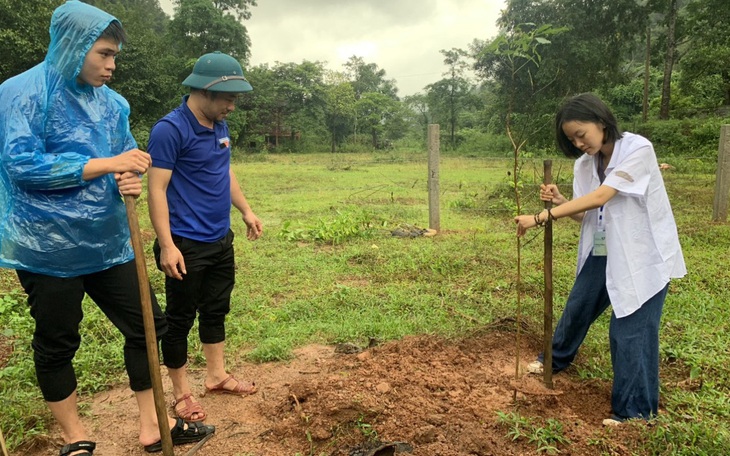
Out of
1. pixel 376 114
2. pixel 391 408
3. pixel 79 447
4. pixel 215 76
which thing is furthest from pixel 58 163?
pixel 376 114

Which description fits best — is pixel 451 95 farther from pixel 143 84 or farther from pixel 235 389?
pixel 235 389

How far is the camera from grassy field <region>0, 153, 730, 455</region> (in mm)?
2668

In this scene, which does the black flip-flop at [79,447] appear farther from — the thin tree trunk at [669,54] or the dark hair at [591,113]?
the thin tree trunk at [669,54]

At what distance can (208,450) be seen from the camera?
230cm

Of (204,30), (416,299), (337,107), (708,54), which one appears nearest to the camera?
(416,299)

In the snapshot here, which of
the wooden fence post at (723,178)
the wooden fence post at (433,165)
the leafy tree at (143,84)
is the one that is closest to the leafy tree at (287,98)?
the leafy tree at (143,84)

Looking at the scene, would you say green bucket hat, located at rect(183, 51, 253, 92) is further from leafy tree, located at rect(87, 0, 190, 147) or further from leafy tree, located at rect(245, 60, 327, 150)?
leafy tree, located at rect(245, 60, 327, 150)

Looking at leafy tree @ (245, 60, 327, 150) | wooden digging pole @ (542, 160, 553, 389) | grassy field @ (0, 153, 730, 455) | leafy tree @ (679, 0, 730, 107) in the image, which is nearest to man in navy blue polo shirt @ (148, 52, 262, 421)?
grassy field @ (0, 153, 730, 455)

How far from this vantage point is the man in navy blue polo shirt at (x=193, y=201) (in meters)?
2.24

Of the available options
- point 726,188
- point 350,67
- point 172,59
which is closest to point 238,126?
point 172,59

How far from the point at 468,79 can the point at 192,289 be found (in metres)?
36.7

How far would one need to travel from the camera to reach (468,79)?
3625 centimetres

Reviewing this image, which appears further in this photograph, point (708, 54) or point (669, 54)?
point (669, 54)

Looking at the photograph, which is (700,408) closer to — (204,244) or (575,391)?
(575,391)
